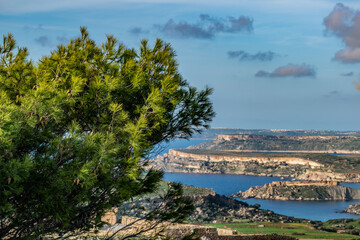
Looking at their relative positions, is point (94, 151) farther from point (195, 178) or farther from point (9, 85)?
point (195, 178)

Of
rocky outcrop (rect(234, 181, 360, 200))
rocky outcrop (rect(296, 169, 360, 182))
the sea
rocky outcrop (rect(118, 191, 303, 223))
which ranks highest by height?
rocky outcrop (rect(118, 191, 303, 223))

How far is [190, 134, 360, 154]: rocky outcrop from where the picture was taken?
134500 millimetres

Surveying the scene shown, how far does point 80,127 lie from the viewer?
7.60 meters

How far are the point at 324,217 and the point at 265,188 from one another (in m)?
18.4

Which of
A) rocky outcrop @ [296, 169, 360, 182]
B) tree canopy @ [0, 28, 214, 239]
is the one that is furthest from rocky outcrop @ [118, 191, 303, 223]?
rocky outcrop @ [296, 169, 360, 182]

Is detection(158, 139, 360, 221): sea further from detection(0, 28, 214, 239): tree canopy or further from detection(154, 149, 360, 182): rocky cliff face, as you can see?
detection(0, 28, 214, 239): tree canopy

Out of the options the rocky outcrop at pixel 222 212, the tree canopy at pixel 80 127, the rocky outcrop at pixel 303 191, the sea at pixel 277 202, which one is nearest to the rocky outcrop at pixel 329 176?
the sea at pixel 277 202

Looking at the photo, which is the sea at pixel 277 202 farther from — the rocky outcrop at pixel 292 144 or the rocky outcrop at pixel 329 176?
the rocky outcrop at pixel 292 144

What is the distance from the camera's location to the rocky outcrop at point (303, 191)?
78938mm

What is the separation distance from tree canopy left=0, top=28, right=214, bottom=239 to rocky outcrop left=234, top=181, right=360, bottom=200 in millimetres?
72394

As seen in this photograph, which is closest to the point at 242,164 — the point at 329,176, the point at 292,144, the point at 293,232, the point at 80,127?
the point at 329,176

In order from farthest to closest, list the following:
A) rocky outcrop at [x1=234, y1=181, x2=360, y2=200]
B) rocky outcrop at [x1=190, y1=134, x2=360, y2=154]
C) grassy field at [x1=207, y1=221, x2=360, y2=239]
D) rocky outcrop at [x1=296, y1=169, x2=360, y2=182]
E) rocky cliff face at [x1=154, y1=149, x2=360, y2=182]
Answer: rocky outcrop at [x1=190, y1=134, x2=360, y2=154] → rocky cliff face at [x1=154, y1=149, x2=360, y2=182] → rocky outcrop at [x1=296, y1=169, x2=360, y2=182] → rocky outcrop at [x1=234, y1=181, x2=360, y2=200] → grassy field at [x1=207, y1=221, x2=360, y2=239]

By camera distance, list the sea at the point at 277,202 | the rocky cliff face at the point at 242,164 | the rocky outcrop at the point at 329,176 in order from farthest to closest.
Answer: the rocky cliff face at the point at 242,164 < the rocky outcrop at the point at 329,176 < the sea at the point at 277,202

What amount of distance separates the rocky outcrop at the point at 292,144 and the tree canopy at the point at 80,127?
12953 cm
